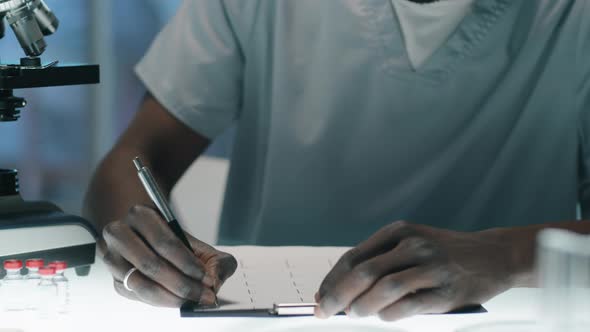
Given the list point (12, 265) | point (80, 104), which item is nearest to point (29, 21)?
point (12, 265)

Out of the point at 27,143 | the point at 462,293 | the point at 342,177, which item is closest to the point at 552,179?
the point at 342,177

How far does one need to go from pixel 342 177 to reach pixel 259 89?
191mm

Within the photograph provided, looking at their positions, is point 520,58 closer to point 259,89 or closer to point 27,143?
point 259,89

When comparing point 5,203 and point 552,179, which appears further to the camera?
point 552,179

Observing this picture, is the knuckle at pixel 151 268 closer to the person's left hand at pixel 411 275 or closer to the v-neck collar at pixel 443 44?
the person's left hand at pixel 411 275

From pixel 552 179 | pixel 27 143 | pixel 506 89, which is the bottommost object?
pixel 27 143

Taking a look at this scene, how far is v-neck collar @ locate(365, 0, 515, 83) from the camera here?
123 cm

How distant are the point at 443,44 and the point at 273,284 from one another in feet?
1.67

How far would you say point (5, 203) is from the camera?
3.16 ft

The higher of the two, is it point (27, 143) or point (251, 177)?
point (251, 177)

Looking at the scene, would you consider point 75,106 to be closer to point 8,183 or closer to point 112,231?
point 8,183

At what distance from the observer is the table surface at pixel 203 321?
785 mm

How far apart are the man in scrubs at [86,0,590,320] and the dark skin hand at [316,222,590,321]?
43 cm

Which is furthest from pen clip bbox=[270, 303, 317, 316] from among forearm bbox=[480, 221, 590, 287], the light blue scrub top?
the light blue scrub top
